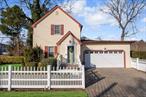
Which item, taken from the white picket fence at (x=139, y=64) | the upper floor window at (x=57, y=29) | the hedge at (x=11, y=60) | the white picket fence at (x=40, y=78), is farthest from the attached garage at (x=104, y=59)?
the white picket fence at (x=40, y=78)

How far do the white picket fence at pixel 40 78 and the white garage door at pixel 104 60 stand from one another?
2092 centimetres

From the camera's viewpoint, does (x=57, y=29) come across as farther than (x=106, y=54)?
No

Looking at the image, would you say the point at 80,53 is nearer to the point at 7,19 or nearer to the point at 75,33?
the point at 75,33

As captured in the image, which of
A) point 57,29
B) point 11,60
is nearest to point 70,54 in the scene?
point 57,29

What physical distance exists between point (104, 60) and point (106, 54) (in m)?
0.79

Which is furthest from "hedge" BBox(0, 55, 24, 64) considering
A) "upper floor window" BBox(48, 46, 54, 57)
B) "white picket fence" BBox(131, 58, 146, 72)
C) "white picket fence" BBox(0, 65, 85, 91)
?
"white picket fence" BBox(0, 65, 85, 91)

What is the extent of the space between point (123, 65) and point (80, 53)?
223 inches

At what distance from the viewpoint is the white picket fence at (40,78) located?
17375 mm

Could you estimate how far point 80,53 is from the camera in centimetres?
3744

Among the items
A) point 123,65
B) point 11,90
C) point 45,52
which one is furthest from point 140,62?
point 11,90

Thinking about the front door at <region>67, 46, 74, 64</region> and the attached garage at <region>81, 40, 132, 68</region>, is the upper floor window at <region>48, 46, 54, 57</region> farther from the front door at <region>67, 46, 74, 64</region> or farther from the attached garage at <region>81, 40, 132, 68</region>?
the attached garage at <region>81, 40, 132, 68</region>

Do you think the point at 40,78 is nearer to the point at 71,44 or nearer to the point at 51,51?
the point at 71,44

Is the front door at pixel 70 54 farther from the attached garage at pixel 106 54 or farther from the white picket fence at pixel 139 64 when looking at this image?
the white picket fence at pixel 139 64

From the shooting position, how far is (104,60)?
3859cm
